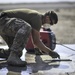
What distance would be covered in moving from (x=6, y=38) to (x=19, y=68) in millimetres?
1048

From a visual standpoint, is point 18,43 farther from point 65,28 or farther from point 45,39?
point 65,28

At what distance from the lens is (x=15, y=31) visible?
256 inches

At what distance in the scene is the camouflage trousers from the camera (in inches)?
246

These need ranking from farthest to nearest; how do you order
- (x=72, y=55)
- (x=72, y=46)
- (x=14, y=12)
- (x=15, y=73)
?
(x=72, y=46) < (x=72, y=55) < (x=14, y=12) < (x=15, y=73)

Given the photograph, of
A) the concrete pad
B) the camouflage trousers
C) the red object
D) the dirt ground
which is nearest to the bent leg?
the camouflage trousers

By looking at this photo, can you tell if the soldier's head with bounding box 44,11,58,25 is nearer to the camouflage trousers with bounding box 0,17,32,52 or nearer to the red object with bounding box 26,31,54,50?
the camouflage trousers with bounding box 0,17,32,52

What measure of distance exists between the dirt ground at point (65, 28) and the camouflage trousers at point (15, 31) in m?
4.55

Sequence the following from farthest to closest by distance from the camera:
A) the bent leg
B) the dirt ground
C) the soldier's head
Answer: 1. the dirt ground
2. the soldier's head
3. the bent leg

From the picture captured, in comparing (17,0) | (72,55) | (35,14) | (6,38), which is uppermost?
(35,14)

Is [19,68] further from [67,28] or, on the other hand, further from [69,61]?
[67,28]

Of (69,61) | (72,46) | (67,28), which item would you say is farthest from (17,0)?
→ (69,61)

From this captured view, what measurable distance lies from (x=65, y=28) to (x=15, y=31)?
9.03m

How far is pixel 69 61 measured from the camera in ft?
22.4

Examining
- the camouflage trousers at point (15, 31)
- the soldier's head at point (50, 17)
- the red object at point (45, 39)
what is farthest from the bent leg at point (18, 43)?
the red object at point (45, 39)
